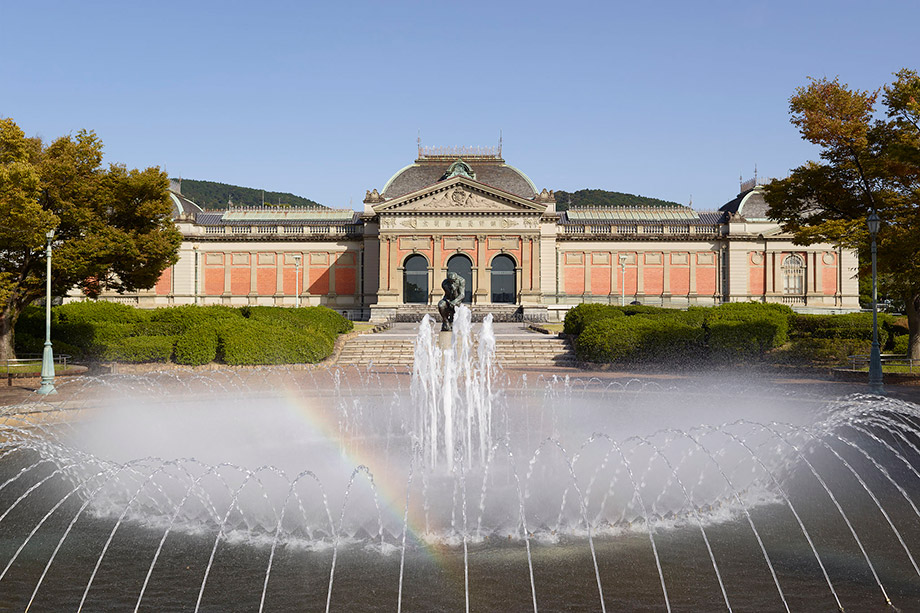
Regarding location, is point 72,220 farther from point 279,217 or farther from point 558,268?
→ point 279,217

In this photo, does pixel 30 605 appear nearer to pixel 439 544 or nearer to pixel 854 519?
pixel 439 544

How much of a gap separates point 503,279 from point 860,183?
102 feet

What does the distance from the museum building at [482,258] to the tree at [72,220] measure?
27286mm

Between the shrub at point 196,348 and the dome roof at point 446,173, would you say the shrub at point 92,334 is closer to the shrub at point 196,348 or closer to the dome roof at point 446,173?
the shrub at point 196,348

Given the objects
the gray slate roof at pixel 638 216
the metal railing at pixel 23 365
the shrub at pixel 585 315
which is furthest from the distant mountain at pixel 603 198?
the metal railing at pixel 23 365

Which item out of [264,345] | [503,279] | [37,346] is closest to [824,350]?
[264,345]

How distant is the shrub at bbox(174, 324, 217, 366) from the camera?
934 inches

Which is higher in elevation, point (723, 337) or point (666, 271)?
point (666, 271)

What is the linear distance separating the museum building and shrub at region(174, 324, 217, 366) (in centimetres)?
2741

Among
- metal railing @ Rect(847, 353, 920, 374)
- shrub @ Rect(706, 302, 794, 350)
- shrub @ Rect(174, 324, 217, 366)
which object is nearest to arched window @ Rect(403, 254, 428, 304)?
shrub @ Rect(706, 302, 794, 350)

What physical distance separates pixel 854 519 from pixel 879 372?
11.2 meters

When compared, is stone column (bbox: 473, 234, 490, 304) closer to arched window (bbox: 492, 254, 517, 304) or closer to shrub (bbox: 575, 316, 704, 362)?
arched window (bbox: 492, 254, 517, 304)

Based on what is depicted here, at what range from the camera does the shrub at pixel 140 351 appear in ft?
78.0

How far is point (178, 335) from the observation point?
2570cm
